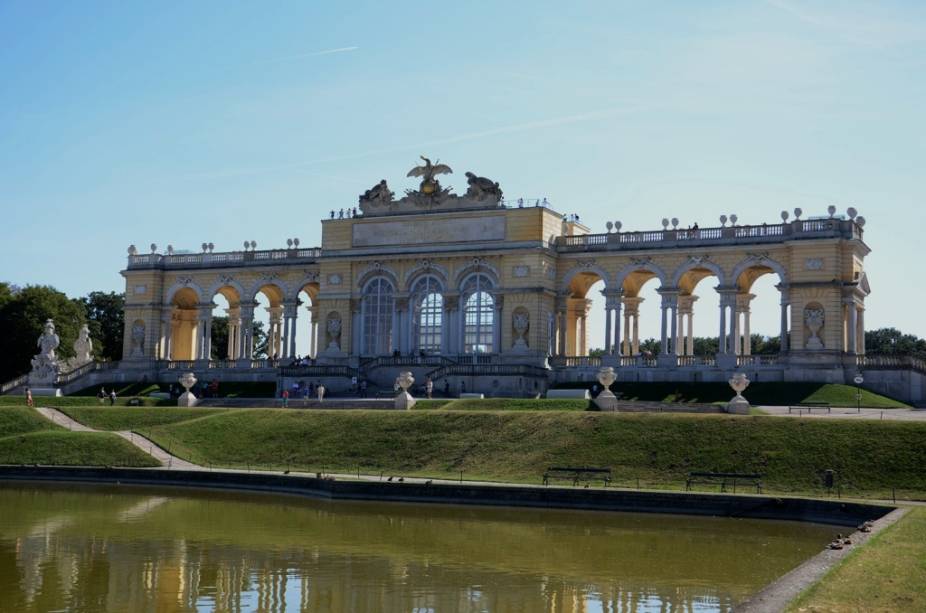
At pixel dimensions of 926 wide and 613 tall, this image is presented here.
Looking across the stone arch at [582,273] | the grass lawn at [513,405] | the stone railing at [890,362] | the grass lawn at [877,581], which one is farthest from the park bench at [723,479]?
the stone arch at [582,273]

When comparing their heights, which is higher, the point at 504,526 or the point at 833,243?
the point at 833,243

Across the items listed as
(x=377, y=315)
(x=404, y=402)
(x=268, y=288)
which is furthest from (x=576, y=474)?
(x=268, y=288)

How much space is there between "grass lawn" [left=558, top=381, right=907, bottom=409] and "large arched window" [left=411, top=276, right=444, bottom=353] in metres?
12.2

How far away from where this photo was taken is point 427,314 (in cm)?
7112

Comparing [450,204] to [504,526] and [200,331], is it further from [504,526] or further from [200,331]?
[504,526]

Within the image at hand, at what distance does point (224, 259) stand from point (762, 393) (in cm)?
3676

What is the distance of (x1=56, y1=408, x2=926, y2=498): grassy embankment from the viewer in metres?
39.1

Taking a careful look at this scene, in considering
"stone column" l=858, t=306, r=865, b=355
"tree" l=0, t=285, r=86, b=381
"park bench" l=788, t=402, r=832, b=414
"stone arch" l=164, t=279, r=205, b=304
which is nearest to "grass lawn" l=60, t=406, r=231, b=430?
"stone arch" l=164, t=279, r=205, b=304

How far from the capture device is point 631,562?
2672cm

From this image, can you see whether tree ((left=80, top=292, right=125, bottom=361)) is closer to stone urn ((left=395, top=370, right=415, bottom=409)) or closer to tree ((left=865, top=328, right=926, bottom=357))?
stone urn ((left=395, top=370, right=415, bottom=409))

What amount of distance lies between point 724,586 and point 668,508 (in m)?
11.2

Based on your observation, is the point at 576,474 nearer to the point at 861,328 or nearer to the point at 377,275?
the point at 861,328

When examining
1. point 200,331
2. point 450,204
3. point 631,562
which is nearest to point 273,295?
point 200,331

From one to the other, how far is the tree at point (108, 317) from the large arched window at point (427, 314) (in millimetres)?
40624
